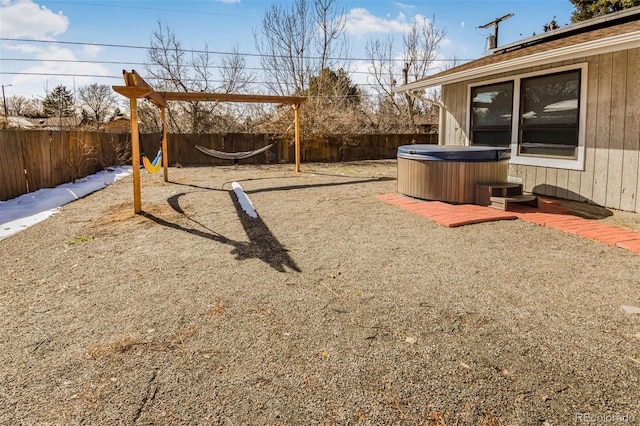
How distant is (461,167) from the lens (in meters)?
4.68

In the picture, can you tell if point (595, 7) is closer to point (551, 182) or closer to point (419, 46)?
point (419, 46)

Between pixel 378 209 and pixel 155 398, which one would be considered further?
pixel 378 209

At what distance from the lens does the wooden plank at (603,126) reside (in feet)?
14.8

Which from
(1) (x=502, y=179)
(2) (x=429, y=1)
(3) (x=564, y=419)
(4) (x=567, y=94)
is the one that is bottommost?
(3) (x=564, y=419)

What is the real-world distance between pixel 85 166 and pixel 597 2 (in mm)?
17606

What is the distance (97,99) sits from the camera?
23109mm

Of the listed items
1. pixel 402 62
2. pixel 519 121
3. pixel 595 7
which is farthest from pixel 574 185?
pixel 402 62

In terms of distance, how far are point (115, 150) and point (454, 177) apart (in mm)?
9132

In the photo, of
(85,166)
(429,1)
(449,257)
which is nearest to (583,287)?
(449,257)

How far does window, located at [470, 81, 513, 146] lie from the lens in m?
5.86

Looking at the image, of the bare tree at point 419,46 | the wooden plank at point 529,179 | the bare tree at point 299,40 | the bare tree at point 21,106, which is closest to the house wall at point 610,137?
the wooden plank at point 529,179

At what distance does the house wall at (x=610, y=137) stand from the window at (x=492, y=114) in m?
0.75

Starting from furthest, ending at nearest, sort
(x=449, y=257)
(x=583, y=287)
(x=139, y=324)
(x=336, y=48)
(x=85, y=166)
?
(x=336, y=48)
(x=85, y=166)
(x=449, y=257)
(x=583, y=287)
(x=139, y=324)

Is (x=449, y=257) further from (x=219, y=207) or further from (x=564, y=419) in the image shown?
(x=219, y=207)
